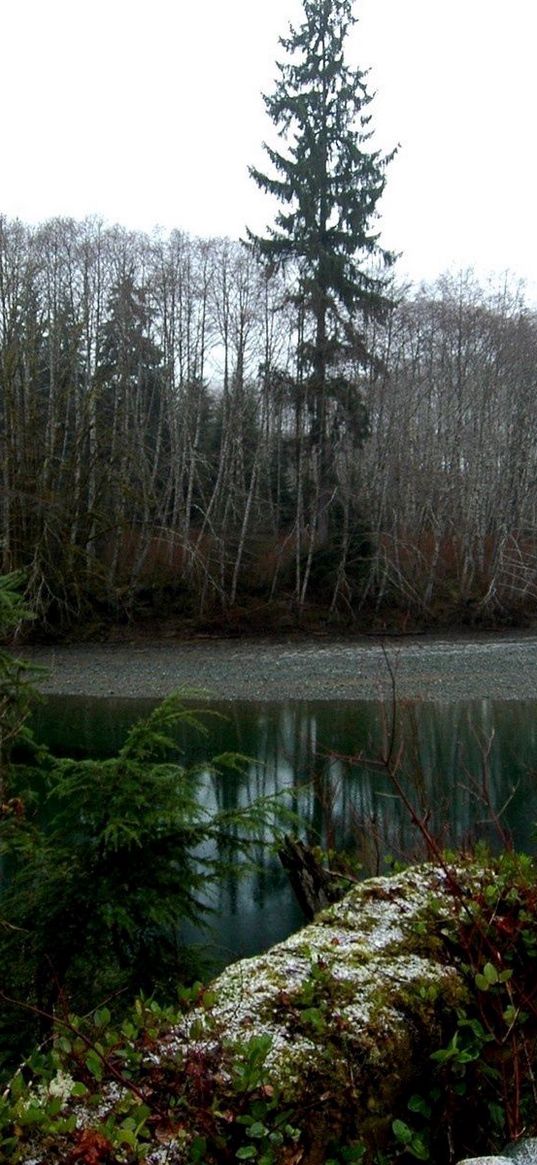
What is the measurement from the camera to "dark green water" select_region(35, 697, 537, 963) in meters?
8.38

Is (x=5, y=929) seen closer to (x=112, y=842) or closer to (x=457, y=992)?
(x=112, y=842)

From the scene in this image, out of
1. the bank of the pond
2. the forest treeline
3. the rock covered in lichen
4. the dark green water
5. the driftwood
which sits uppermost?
the forest treeline

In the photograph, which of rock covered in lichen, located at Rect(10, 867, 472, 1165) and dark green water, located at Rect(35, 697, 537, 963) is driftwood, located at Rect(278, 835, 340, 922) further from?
rock covered in lichen, located at Rect(10, 867, 472, 1165)

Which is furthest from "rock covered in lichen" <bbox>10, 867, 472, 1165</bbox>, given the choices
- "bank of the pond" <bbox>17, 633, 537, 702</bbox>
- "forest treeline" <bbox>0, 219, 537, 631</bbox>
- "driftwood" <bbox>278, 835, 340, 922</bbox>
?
"forest treeline" <bbox>0, 219, 537, 631</bbox>

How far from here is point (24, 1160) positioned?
2010 mm

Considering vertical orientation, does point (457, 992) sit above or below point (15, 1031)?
above

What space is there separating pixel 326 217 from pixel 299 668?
53.0 ft

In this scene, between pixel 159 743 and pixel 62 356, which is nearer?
pixel 159 743

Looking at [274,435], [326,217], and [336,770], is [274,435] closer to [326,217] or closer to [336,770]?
[326,217]

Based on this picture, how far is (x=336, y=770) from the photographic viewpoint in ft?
45.4

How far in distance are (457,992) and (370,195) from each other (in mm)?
32433

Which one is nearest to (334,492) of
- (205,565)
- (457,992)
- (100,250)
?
(205,565)

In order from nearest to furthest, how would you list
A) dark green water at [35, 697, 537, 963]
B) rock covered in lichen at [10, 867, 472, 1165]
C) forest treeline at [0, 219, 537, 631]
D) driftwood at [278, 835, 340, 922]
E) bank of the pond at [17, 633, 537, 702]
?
rock covered in lichen at [10, 867, 472, 1165], driftwood at [278, 835, 340, 922], dark green water at [35, 697, 537, 963], bank of the pond at [17, 633, 537, 702], forest treeline at [0, 219, 537, 631]

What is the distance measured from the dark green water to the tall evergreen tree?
1417 centimetres
